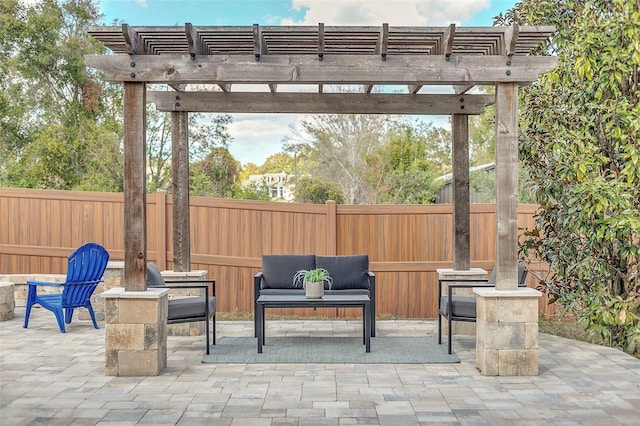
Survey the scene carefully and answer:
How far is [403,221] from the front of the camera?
834 cm

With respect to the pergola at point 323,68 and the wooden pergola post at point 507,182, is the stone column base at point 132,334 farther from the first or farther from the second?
the wooden pergola post at point 507,182

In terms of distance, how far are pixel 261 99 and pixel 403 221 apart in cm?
254

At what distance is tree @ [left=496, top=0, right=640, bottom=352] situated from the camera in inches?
244

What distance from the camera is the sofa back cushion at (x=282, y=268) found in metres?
7.45

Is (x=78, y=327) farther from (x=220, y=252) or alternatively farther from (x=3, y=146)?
(x=3, y=146)

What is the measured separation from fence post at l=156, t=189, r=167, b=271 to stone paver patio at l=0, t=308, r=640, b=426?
230 centimetres

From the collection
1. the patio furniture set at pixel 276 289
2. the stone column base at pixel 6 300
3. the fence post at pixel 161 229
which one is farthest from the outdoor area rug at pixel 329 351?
the stone column base at pixel 6 300

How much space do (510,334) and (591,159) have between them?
2177 millimetres

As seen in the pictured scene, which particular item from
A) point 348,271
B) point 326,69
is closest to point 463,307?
point 348,271

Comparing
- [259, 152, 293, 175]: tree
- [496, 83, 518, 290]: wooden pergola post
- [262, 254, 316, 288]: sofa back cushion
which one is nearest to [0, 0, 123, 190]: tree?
[259, 152, 293, 175]: tree

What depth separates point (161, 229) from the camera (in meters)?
8.54

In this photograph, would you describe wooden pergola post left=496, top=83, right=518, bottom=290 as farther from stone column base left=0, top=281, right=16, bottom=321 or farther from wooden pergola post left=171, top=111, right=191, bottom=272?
stone column base left=0, top=281, right=16, bottom=321

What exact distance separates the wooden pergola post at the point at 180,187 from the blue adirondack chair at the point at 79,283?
849 millimetres

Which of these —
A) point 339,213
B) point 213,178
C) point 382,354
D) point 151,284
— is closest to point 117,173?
point 213,178
